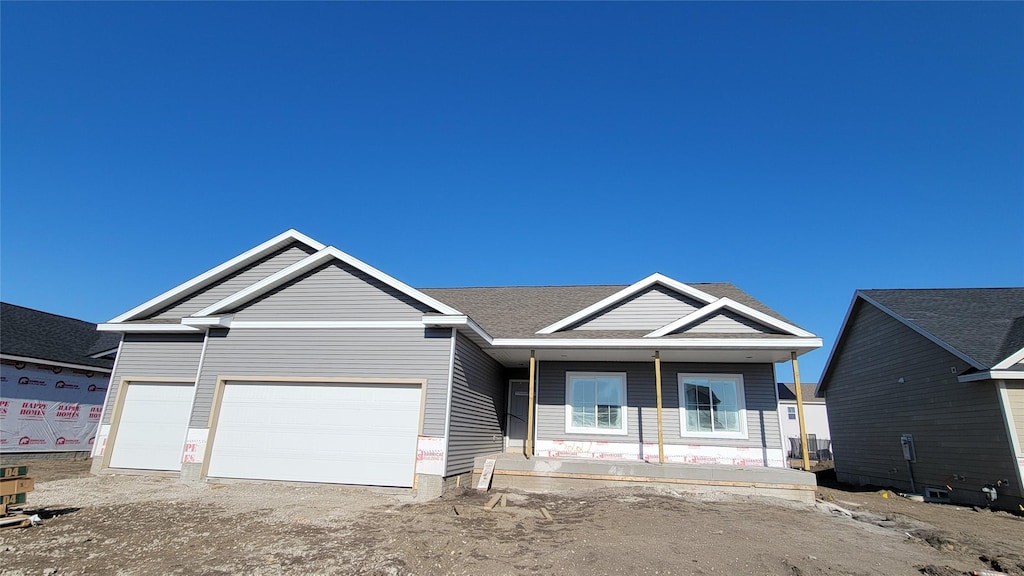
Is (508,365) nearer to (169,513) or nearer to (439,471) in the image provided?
(439,471)

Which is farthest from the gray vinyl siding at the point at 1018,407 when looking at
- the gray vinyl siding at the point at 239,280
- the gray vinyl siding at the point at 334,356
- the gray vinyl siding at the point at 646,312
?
the gray vinyl siding at the point at 239,280

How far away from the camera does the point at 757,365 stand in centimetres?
1243

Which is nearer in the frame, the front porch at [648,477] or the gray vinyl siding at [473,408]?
the front porch at [648,477]

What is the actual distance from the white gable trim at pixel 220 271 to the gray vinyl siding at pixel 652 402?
6.91m

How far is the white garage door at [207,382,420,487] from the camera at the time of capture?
32.7 ft

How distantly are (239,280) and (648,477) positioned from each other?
10910 millimetres

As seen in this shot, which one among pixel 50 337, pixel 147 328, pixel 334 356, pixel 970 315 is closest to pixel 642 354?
pixel 334 356

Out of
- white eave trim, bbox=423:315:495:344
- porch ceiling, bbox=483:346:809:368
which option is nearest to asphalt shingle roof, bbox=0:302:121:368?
white eave trim, bbox=423:315:495:344

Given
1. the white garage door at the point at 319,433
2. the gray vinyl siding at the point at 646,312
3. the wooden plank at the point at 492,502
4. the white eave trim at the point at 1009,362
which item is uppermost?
the gray vinyl siding at the point at 646,312

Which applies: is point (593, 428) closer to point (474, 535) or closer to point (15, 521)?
point (474, 535)

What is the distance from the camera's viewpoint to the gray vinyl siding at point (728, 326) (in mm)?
11375

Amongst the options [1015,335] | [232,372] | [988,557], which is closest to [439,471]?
[232,372]

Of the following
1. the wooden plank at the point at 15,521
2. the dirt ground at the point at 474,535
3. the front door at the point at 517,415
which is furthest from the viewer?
the front door at the point at 517,415

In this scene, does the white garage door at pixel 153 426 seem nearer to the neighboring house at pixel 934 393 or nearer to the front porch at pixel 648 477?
the front porch at pixel 648 477
